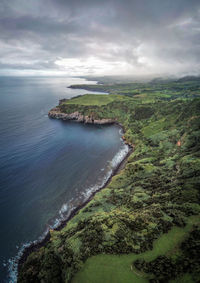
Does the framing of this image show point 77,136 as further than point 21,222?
Yes

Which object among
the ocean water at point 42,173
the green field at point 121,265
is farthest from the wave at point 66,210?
the green field at point 121,265

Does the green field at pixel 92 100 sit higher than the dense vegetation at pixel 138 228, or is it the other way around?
the green field at pixel 92 100

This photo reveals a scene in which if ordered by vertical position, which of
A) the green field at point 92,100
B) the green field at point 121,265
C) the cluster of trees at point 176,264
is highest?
the green field at point 92,100

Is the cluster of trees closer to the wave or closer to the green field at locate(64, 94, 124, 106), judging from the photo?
the wave

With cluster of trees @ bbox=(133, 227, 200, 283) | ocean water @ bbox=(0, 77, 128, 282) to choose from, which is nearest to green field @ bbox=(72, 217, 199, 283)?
cluster of trees @ bbox=(133, 227, 200, 283)

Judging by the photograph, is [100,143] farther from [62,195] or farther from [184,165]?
[184,165]

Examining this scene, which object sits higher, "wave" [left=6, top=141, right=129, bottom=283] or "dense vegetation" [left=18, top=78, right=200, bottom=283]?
"dense vegetation" [left=18, top=78, right=200, bottom=283]

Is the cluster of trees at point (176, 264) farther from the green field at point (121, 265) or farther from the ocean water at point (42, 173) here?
the ocean water at point (42, 173)

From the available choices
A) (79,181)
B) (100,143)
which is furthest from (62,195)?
(100,143)

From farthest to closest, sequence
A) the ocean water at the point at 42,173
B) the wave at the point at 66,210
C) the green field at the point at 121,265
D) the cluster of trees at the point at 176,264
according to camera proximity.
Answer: the ocean water at the point at 42,173
the wave at the point at 66,210
the green field at the point at 121,265
the cluster of trees at the point at 176,264
